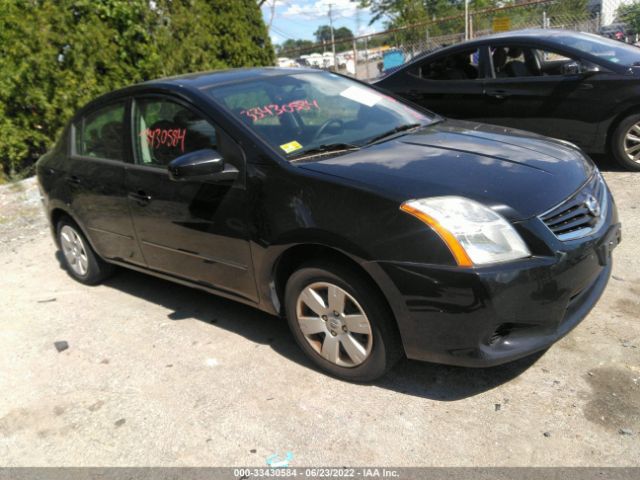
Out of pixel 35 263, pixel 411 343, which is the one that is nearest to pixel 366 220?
pixel 411 343

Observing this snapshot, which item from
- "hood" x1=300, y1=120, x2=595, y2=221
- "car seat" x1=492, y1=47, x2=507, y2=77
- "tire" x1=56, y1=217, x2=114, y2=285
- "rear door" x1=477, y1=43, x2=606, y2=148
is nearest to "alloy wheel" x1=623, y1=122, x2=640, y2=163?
"rear door" x1=477, y1=43, x2=606, y2=148

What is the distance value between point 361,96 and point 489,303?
6.66 ft

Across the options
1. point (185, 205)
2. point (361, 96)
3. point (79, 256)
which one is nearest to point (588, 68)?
point (361, 96)

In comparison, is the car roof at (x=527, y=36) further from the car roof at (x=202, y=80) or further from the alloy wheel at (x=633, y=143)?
the car roof at (x=202, y=80)

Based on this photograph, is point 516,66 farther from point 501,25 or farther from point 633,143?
point 501,25

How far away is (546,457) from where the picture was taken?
8.13 ft

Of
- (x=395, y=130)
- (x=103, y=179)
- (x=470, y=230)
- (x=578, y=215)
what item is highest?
(x=395, y=130)

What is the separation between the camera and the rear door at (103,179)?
414 cm

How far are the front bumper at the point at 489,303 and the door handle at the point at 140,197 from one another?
184 centimetres

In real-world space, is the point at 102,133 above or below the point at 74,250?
above

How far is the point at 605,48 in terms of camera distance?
248 inches

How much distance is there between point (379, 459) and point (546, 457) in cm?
70

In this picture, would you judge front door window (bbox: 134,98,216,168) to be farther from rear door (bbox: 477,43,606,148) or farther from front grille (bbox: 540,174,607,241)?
rear door (bbox: 477,43,606,148)

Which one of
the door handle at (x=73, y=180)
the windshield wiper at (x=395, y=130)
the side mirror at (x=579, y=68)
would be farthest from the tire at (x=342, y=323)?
the side mirror at (x=579, y=68)
